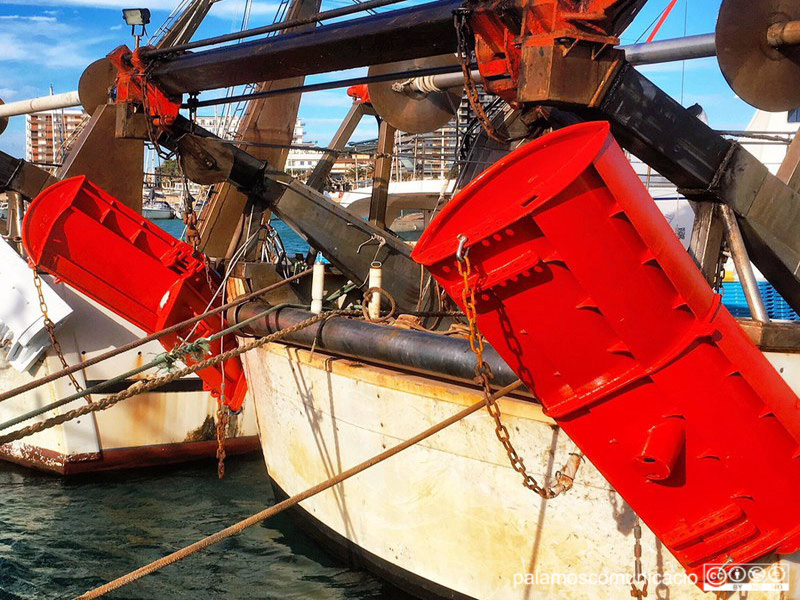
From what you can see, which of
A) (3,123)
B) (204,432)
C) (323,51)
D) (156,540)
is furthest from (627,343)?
(3,123)

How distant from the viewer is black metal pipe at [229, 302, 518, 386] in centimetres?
533

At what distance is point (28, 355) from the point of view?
9664 millimetres

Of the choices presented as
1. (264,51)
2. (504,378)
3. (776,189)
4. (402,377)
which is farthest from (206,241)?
(776,189)

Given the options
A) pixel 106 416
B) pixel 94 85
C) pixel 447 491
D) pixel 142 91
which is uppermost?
pixel 94 85

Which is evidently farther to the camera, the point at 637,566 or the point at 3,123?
the point at 3,123

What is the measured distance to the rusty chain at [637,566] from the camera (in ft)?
15.0

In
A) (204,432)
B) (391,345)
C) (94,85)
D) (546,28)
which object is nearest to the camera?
(546,28)

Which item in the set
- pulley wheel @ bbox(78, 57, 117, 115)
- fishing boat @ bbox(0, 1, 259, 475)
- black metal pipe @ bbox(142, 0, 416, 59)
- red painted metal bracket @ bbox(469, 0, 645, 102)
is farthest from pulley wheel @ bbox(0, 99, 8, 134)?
red painted metal bracket @ bbox(469, 0, 645, 102)

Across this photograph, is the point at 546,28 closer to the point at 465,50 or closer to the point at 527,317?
the point at 465,50

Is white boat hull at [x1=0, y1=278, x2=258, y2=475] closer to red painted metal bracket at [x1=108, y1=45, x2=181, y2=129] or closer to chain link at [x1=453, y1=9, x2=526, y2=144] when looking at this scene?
red painted metal bracket at [x1=108, y1=45, x2=181, y2=129]

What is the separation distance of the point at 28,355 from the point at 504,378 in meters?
6.71

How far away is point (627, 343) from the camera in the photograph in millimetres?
3658

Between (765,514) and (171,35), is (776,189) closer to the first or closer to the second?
(765,514)

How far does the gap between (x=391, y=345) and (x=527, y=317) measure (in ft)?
7.83
